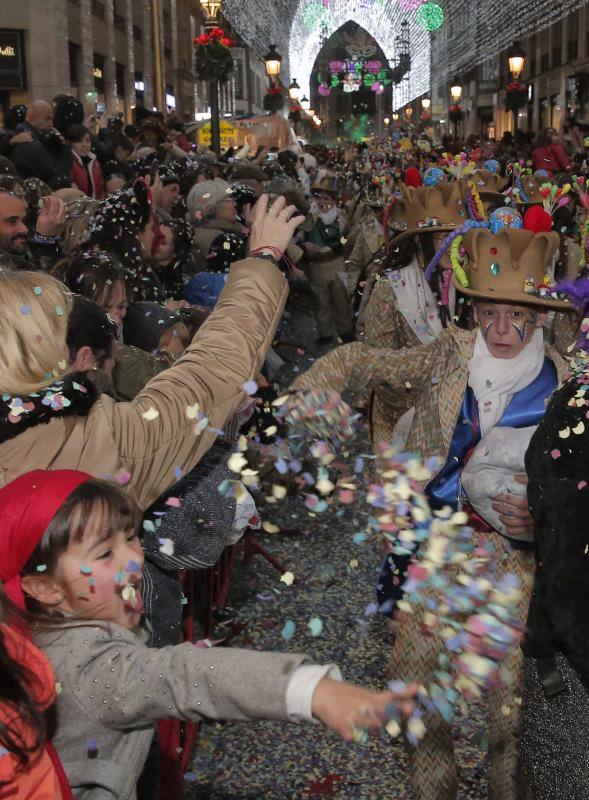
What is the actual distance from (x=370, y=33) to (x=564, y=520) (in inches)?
4465

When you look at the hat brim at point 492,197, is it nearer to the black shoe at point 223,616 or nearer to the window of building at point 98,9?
the black shoe at point 223,616

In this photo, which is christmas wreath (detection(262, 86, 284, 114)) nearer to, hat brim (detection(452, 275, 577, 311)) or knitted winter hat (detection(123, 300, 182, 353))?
knitted winter hat (detection(123, 300, 182, 353))

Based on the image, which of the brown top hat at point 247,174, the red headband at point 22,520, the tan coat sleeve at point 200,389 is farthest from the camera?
the brown top hat at point 247,174

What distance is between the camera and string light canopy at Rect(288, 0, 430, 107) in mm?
69250

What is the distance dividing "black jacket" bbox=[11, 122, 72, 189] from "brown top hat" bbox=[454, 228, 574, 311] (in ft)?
18.9

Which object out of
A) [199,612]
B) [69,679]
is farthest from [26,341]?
Answer: [199,612]

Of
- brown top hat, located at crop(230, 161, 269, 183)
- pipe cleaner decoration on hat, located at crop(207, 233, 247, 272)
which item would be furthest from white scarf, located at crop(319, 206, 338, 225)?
pipe cleaner decoration on hat, located at crop(207, 233, 247, 272)

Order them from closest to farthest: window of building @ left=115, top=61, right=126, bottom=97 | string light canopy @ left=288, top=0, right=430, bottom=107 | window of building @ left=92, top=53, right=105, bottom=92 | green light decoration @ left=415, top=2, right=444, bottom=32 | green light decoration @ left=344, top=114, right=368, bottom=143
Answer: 1. window of building @ left=92, top=53, right=105, bottom=92
2. window of building @ left=115, top=61, right=126, bottom=97
3. green light decoration @ left=415, top=2, right=444, bottom=32
4. string light canopy @ left=288, top=0, right=430, bottom=107
5. green light decoration @ left=344, top=114, right=368, bottom=143

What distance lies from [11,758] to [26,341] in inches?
38.8

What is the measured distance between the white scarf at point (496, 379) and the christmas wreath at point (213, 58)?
1579 cm

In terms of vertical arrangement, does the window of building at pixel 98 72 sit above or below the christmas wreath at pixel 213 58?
above

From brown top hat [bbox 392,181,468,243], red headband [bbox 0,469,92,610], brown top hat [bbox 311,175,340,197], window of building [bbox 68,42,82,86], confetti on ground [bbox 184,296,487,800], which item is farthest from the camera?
window of building [bbox 68,42,82,86]

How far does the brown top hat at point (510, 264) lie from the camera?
3520 millimetres

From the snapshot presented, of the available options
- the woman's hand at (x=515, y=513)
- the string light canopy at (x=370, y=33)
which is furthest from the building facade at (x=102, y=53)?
the string light canopy at (x=370, y=33)
